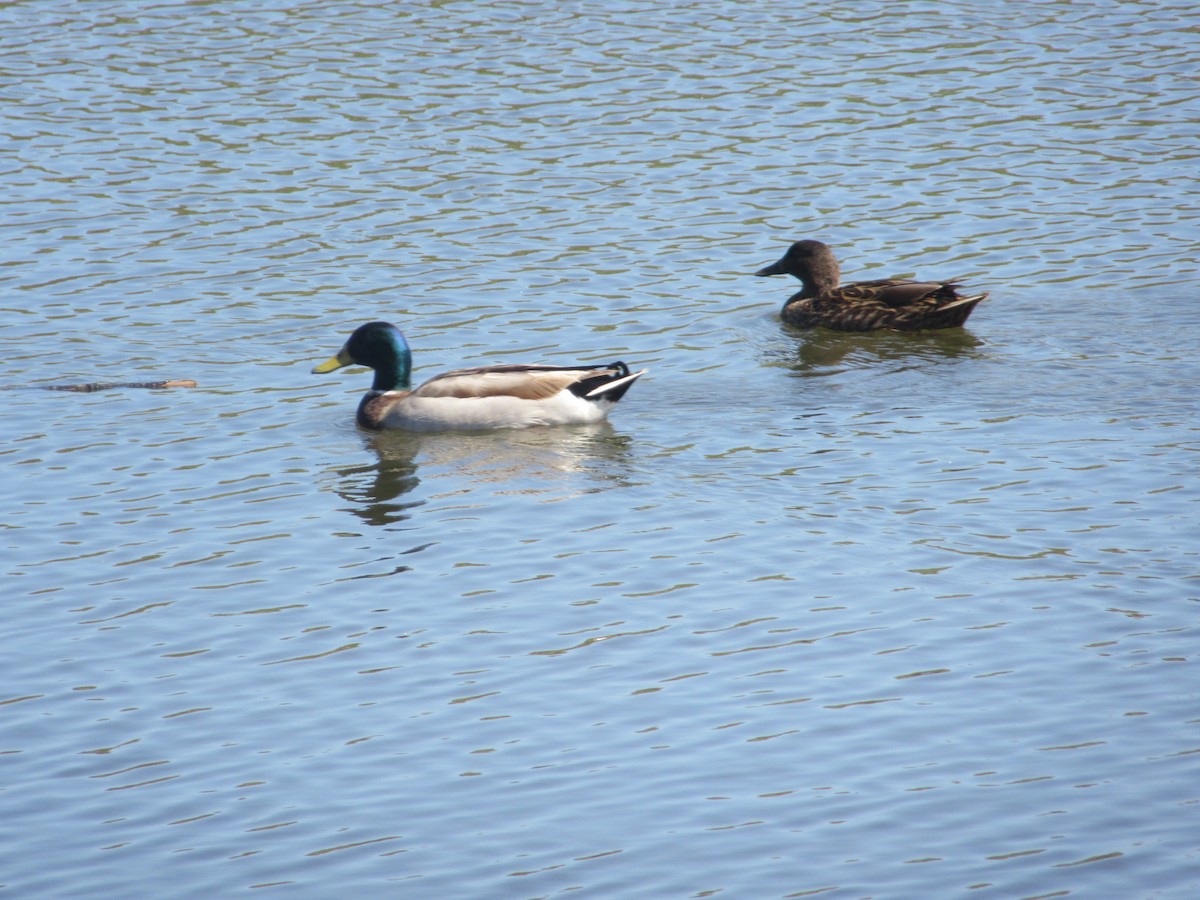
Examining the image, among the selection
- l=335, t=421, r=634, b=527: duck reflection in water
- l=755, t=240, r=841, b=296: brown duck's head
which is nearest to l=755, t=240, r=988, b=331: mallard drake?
l=755, t=240, r=841, b=296: brown duck's head

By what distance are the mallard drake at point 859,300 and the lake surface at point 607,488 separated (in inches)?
6.8

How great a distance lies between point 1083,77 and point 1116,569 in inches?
572

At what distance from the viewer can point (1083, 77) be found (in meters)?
22.7

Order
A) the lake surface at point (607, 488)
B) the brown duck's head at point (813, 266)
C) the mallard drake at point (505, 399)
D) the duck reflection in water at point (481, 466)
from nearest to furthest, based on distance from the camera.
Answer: the lake surface at point (607, 488) → the duck reflection in water at point (481, 466) → the mallard drake at point (505, 399) → the brown duck's head at point (813, 266)

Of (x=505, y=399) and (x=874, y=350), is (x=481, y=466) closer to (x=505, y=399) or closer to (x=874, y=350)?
(x=505, y=399)

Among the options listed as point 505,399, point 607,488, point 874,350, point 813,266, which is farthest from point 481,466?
point 813,266

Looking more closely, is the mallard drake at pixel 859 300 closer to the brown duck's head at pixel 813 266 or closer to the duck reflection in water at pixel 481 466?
the brown duck's head at pixel 813 266

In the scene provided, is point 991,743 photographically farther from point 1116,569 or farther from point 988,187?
point 988,187

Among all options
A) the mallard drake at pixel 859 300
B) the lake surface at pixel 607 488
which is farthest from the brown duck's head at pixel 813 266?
the lake surface at pixel 607 488

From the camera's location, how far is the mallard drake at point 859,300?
1513 cm

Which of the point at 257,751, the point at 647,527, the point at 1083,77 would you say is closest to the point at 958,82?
the point at 1083,77

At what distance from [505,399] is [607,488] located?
1773mm

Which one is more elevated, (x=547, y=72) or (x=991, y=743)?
(x=547, y=72)

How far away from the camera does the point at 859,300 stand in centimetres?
1565
